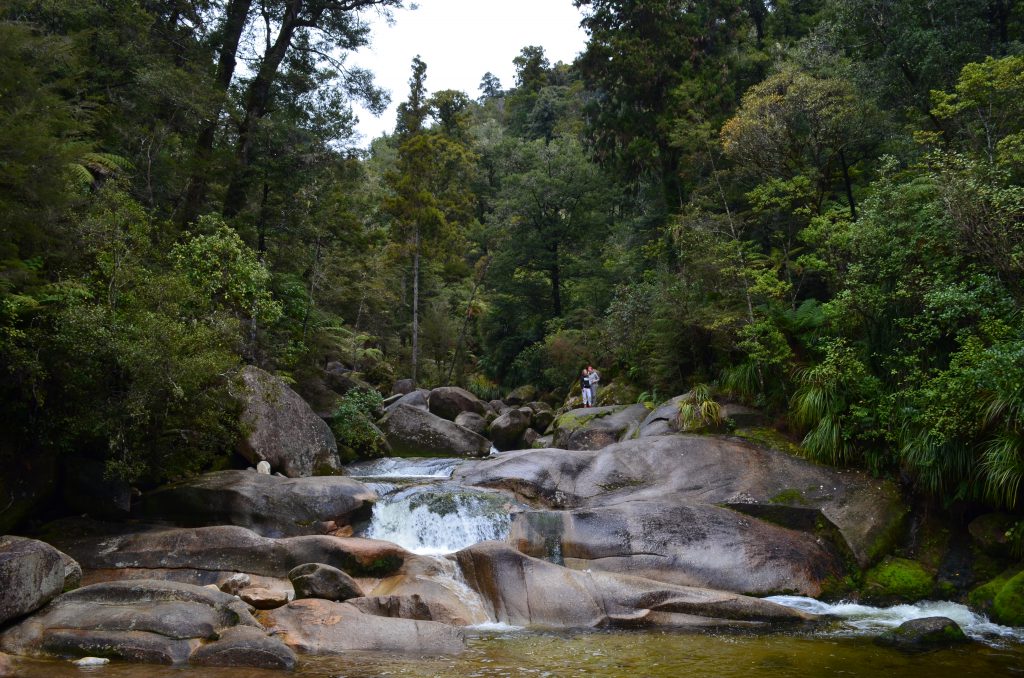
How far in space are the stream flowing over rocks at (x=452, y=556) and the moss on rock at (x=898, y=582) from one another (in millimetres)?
327

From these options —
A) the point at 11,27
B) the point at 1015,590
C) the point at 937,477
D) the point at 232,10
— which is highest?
the point at 232,10

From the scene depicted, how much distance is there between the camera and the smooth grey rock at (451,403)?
2702 cm

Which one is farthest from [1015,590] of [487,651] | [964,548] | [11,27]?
[11,27]

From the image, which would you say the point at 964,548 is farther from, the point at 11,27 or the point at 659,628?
the point at 11,27

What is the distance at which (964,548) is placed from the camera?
11.3 meters

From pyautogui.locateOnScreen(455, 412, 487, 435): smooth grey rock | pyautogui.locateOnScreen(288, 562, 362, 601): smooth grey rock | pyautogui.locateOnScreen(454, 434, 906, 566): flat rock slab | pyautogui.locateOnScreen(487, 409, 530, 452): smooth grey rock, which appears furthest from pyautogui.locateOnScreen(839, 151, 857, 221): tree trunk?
pyautogui.locateOnScreen(288, 562, 362, 601): smooth grey rock

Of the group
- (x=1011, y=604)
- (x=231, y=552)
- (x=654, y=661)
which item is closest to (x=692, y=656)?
(x=654, y=661)

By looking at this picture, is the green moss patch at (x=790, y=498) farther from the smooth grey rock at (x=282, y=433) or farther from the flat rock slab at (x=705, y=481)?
the smooth grey rock at (x=282, y=433)

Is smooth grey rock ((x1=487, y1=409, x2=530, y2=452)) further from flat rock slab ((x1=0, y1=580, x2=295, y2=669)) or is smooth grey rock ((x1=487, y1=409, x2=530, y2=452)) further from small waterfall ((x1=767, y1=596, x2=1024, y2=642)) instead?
flat rock slab ((x1=0, y1=580, x2=295, y2=669))

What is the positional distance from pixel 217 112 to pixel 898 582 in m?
20.6

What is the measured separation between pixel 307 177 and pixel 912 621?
2096cm

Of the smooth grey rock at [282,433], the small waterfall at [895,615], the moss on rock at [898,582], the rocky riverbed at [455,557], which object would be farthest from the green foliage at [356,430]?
the moss on rock at [898,582]

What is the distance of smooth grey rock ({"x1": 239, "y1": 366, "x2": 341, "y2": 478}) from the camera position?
1569cm

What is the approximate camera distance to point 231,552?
11289 millimetres
